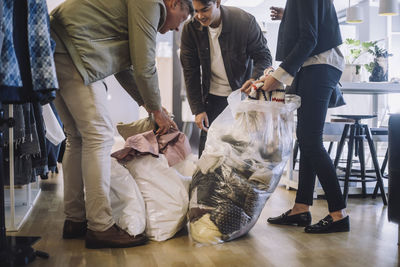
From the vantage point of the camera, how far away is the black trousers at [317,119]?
6.82ft

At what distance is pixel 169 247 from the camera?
190 cm

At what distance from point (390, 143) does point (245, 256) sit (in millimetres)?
825

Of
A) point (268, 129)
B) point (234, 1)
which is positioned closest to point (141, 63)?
point (268, 129)

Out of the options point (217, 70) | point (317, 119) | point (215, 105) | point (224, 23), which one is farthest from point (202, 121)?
point (317, 119)

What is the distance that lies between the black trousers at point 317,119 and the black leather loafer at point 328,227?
0.06m

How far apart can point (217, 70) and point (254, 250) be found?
1.06m

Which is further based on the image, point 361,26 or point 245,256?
point 361,26

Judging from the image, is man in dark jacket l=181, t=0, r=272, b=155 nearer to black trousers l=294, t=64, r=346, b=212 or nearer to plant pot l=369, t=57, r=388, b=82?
black trousers l=294, t=64, r=346, b=212

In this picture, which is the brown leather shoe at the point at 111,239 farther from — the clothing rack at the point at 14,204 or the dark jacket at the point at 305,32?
the dark jacket at the point at 305,32

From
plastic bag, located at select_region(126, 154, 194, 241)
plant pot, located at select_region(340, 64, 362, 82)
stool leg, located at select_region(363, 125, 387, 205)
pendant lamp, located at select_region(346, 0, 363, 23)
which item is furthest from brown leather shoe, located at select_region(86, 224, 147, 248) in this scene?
pendant lamp, located at select_region(346, 0, 363, 23)

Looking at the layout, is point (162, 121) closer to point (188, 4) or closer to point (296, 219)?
point (188, 4)

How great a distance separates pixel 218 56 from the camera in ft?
8.27

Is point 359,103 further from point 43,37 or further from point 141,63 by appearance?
point 43,37

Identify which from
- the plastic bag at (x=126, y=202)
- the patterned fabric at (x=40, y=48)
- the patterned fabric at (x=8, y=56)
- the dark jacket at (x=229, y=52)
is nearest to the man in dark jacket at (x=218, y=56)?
the dark jacket at (x=229, y=52)
